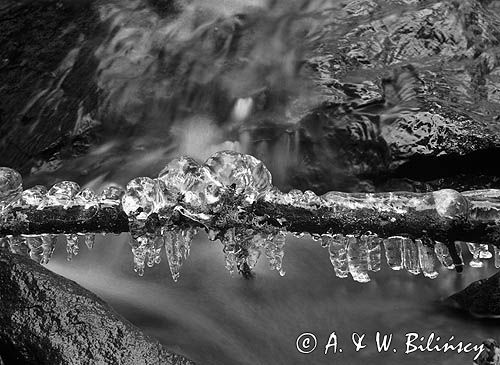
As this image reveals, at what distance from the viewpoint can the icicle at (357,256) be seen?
2.21 m

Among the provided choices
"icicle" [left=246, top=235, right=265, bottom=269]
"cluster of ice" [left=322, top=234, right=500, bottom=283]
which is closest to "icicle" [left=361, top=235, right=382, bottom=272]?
"cluster of ice" [left=322, top=234, right=500, bottom=283]

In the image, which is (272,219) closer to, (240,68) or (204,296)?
(204,296)

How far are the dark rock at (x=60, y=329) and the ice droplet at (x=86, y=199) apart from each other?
281 millimetres

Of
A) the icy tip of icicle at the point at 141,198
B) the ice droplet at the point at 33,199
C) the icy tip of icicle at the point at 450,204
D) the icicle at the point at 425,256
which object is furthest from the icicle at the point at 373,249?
the ice droplet at the point at 33,199

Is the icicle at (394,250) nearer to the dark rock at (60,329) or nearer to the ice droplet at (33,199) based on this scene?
the dark rock at (60,329)

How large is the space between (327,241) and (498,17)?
322 centimetres

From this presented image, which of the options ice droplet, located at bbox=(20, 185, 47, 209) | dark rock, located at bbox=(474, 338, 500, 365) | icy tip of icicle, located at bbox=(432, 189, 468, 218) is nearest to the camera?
dark rock, located at bbox=(474, 338, 500, 365)

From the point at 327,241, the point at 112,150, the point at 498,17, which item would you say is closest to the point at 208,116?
the point at 112,150

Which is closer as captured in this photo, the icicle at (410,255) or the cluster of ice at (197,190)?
the cluster of ice at (197,190)

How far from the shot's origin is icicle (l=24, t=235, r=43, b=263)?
2.41 m

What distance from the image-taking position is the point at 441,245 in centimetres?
213

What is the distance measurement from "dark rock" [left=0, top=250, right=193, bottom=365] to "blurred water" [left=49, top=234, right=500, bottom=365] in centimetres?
76

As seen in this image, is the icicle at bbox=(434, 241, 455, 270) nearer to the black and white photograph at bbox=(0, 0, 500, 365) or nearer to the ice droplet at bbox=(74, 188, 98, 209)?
the black and white photograph at bbox=(0, 0, 500, 365)

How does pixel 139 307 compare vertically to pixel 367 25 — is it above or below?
below
